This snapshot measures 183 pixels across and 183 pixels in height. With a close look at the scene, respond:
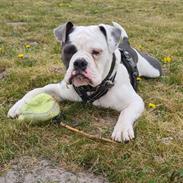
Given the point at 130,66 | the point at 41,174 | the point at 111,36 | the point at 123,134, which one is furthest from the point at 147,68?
the point at 41,174

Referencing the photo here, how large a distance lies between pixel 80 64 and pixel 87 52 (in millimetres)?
142

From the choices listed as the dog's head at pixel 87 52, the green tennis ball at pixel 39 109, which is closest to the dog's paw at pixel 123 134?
the dog's head at pixel 87 52

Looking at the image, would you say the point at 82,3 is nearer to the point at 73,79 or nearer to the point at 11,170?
the point at 73,79

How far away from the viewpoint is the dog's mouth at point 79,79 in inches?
148

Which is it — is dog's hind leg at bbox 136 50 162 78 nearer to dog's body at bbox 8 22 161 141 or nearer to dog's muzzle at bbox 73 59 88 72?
dog's body at bbox 8 22 161 141

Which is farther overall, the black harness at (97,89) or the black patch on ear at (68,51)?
the black harness at (97,89)

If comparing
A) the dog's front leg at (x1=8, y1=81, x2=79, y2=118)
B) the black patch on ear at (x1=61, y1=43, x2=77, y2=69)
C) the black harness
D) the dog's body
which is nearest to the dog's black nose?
the dog's body

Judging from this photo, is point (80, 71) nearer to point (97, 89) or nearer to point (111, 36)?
point (97, 89)

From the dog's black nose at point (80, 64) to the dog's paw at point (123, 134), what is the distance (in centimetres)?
56

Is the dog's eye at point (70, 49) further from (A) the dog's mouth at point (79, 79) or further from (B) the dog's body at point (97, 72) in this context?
(A) the dog's mouth at point (79, 79)

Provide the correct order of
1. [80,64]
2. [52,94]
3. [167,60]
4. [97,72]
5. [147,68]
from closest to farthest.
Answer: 1. [80,64]
2. [97,72]
3. [52,94]
4. [147,68]
5. [167,60]

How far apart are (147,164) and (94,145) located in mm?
451

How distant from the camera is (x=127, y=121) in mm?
3744

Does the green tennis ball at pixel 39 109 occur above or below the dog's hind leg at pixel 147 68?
above
